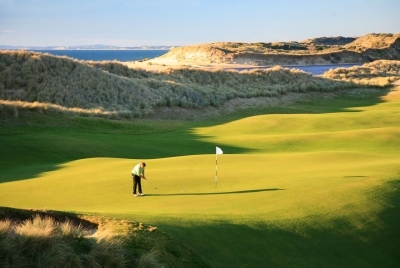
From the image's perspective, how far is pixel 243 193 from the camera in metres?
14.6

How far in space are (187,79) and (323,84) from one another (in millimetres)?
14589

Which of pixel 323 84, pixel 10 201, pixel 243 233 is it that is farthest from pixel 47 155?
pixel 323 84

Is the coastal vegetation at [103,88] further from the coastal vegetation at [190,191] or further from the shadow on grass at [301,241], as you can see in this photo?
the shadow on grass at [301,241]

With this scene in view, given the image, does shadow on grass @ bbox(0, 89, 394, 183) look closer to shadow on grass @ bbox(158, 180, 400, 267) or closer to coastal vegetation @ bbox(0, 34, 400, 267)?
coastal vegetation @ bbox(0, 34, 400, 267)

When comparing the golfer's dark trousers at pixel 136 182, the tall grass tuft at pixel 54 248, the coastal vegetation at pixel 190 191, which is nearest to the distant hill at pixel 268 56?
the coastal vegetation at pixel 190 191

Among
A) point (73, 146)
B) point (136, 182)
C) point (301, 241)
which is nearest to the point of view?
point (301, 241)

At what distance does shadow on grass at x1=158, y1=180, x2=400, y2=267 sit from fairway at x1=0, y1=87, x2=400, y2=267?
25 millimetres

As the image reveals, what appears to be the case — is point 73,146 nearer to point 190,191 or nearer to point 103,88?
point 190,191

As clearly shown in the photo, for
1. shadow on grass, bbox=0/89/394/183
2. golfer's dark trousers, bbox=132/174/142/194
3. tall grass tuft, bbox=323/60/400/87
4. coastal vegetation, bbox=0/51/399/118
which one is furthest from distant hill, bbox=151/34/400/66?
golfer's dark trousers, bbox=132/174/142/194

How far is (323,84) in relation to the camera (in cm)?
6316

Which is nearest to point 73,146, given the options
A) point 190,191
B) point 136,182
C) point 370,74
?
point 136,182

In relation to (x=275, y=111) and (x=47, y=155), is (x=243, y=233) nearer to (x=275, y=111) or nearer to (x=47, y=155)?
(x=47, y=155)

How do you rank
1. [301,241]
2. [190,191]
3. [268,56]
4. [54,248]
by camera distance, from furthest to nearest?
[268,56] → [190,191] → [301,241] → [54,248]

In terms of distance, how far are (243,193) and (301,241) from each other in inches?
135
